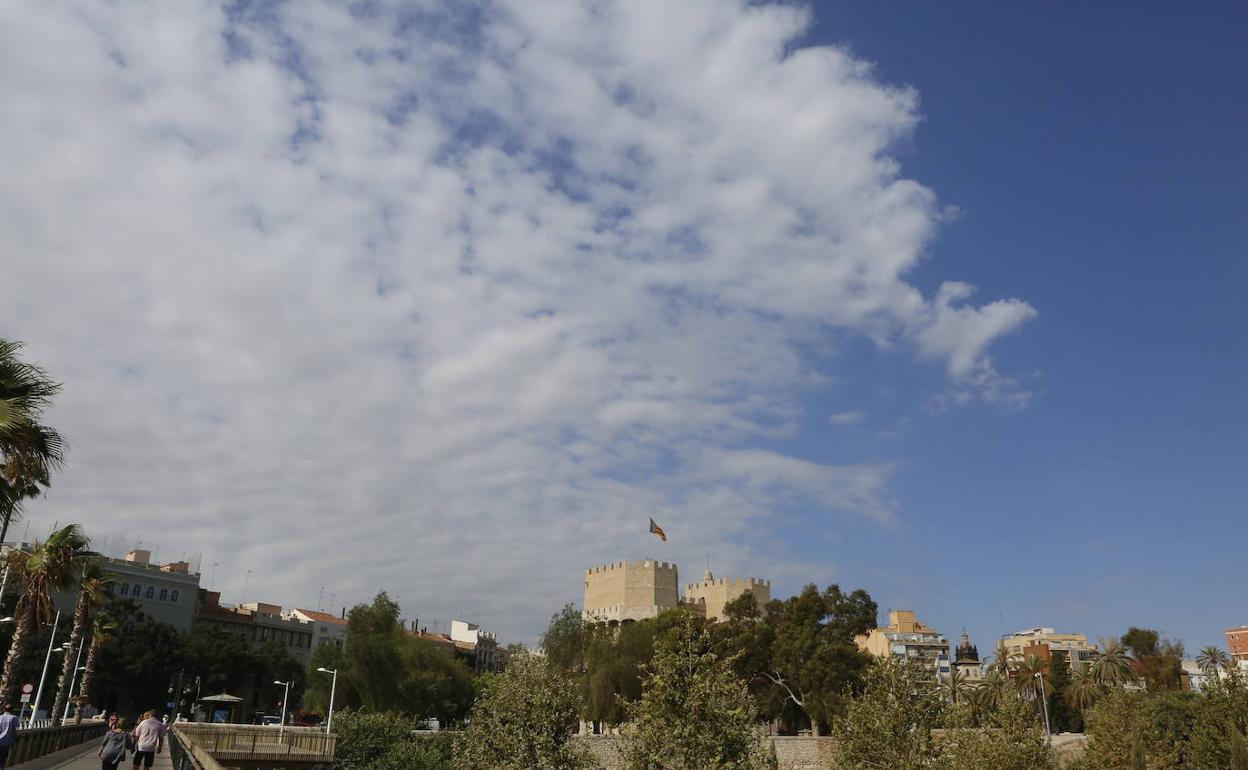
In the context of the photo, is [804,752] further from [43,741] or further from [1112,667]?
[1112,667]

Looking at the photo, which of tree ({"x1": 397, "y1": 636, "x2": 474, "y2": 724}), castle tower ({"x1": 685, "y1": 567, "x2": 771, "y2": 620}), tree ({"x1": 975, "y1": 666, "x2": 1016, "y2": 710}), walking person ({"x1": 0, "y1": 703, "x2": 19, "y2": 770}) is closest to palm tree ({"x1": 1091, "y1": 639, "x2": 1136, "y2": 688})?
tree ({"x1": 975, "y1": 666, "x2": 1016, "y2": 710})

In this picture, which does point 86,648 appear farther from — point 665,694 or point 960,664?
point 960,664

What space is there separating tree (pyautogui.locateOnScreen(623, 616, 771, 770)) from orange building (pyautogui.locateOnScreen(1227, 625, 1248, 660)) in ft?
353

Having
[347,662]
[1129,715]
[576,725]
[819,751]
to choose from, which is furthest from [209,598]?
[1129,715]

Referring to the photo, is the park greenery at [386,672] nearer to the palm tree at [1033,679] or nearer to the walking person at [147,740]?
the walking person at [147,740]

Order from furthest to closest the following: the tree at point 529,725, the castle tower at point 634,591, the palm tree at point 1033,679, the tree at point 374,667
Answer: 1. the castle tower at point 634,591
2. the palm tree at point 1033,679
3. the tree at point 374,667
4. the tree at point 529,725

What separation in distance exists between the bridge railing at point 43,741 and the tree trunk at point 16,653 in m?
2.25

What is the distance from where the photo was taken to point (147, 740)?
19109 millimetres

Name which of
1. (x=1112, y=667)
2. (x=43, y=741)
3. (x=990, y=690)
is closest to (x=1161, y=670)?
(x=1112, y=667)

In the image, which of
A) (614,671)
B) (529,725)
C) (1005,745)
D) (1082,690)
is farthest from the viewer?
(1082,690)

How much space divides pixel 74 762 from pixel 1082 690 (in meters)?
74.9

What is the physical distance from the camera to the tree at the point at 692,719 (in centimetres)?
1605

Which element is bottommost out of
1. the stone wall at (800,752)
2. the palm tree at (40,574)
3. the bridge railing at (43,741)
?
the stone wall at (800,752)

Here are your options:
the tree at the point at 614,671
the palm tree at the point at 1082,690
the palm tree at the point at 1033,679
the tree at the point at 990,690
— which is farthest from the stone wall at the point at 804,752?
the palm tree at the point at 1033,679
